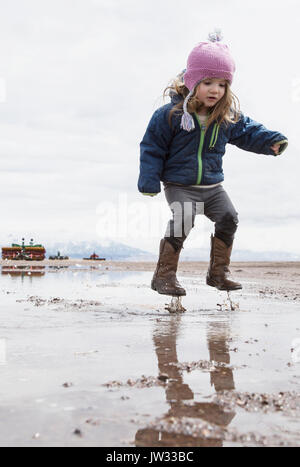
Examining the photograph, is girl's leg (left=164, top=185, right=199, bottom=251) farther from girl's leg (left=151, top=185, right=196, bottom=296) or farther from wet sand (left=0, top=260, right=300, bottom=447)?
wet sand (left=0, top=260, right=300, bottom=447)

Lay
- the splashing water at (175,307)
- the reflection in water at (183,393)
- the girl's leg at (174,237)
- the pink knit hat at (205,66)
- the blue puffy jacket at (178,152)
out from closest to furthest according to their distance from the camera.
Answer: the reflection in water at (183,393), the pink knit hat at (205,66), the blue puffy jacket at (178,152), the girl's leg at (174,237), the splashing water at (175,307)

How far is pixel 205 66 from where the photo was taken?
4832 mm

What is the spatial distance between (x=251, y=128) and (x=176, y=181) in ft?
3.48

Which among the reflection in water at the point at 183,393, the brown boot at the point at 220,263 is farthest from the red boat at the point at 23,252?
the reflection in water at the point at 183,393

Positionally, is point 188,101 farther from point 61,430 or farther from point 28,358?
point 61,430

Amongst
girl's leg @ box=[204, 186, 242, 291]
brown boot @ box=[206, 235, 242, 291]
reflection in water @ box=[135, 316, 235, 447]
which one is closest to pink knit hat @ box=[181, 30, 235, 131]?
girl's leg @ box=[204, 186, 242, 291]

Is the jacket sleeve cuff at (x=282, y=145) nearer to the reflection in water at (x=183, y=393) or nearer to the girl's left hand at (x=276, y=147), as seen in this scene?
the girl's left hand at (x=276, y=147)

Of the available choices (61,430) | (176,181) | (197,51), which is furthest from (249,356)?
(197,51)

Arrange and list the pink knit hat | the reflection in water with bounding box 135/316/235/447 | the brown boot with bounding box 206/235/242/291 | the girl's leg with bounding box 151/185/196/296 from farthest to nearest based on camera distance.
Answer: the brown boot with bounding box 206/235/242/291 → the girl's leg with bounding box 151/185/196/296 → the pink knit hat → the reflection in water with bounding box 135/316/235/447

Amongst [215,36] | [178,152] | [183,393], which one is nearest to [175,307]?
[178,152]

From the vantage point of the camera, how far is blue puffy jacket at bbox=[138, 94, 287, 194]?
5047mm

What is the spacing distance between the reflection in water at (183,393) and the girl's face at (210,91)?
2.30 meters

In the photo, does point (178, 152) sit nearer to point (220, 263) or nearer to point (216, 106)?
point (216, 106)

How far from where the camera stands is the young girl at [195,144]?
4.92 m
